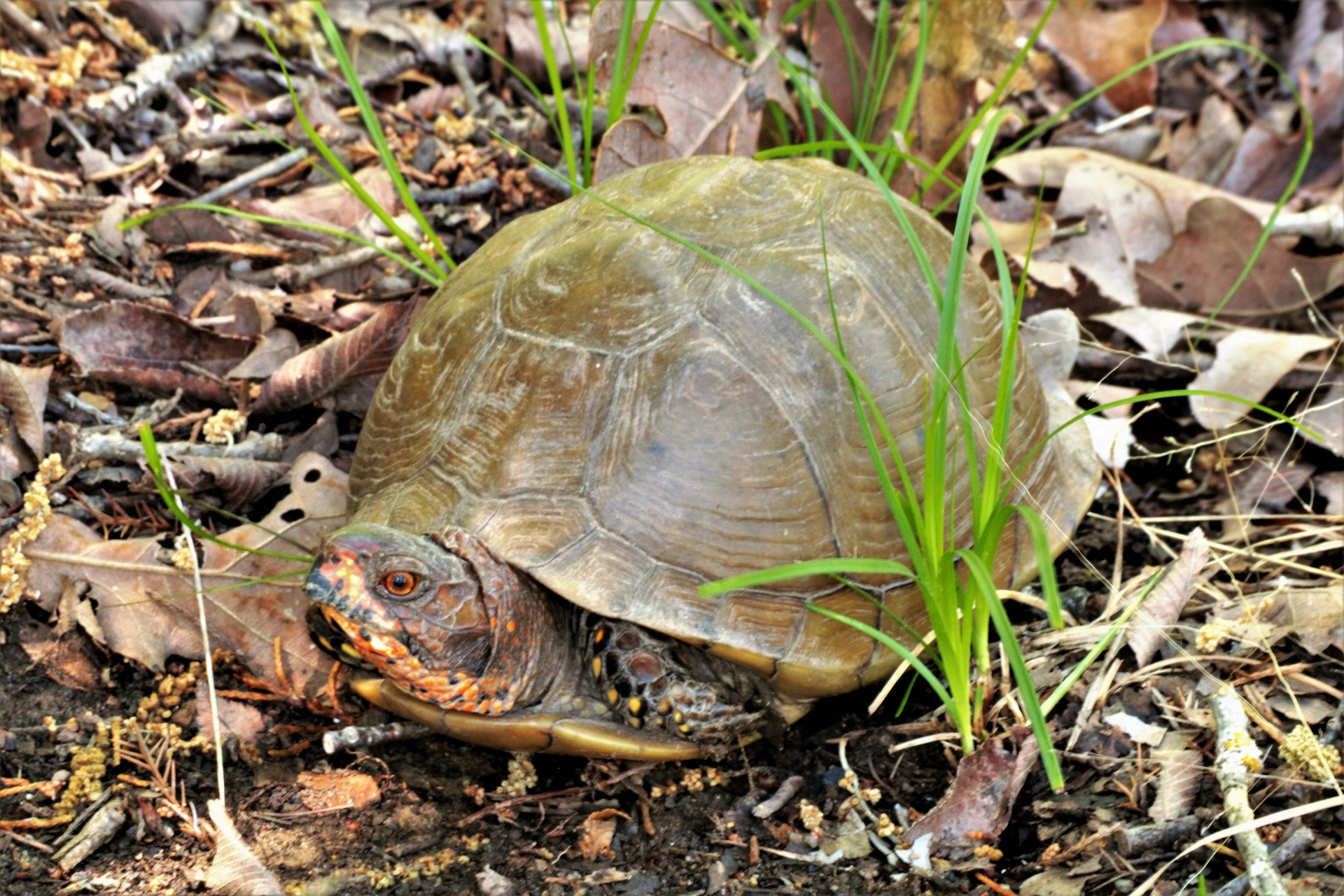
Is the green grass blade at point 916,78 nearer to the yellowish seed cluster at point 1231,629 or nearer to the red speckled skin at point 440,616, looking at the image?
the yellowish seed cluster at point 1231,629

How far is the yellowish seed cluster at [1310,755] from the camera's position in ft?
6.95

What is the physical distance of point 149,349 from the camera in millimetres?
2975

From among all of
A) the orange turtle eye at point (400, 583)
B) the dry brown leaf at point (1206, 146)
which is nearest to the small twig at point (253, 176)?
the orange turtle eye at point (400, 583)

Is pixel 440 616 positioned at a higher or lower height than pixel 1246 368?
lower

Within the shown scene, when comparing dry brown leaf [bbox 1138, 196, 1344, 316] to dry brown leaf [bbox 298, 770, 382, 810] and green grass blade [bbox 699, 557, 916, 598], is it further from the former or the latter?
dry brown leaf [bbox 298, 770, 382, 810]

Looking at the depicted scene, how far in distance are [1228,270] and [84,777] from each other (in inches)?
143

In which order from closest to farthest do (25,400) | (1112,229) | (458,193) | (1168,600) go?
1. (1168,600)
2. (25,400)
3. (458,193)
4. (1112,229)

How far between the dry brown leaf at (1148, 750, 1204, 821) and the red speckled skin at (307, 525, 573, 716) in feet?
4.27

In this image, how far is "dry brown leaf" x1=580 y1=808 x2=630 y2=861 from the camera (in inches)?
87.7

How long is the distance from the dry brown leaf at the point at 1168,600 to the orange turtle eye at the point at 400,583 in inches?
63.0

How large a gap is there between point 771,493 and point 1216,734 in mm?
1030

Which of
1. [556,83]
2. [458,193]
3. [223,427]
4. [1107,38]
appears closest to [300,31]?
[458,193]

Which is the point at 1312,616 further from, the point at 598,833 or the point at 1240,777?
the point at 598,833

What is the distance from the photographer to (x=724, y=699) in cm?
236
